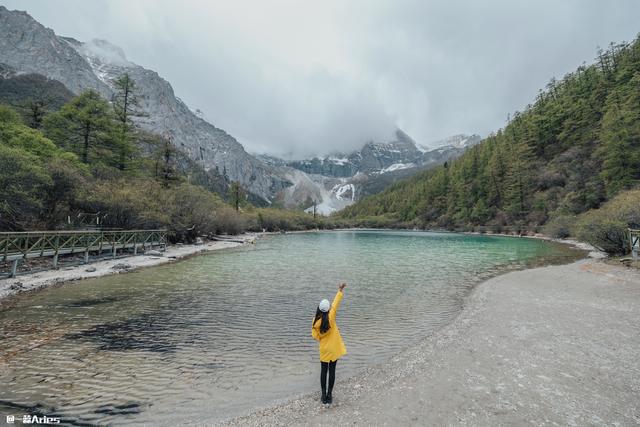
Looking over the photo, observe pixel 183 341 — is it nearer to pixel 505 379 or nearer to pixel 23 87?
pixel 505 379

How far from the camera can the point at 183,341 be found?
32.3 ft

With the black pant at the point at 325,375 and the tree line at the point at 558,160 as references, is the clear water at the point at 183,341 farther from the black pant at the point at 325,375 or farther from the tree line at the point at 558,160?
the tree line at the point at 558,160

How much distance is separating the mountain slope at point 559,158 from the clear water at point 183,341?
63783 mm

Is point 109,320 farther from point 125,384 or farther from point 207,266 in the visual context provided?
point 207,266

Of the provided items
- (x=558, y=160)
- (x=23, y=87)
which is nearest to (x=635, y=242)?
(x=558, y=160)

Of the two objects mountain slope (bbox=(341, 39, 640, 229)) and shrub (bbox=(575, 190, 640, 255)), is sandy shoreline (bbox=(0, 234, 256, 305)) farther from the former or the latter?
mountain slope (bbox=(341, 39, 640, 229))

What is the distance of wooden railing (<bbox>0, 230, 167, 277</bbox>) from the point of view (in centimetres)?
1698

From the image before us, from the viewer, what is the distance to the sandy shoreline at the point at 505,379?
5.46 metres

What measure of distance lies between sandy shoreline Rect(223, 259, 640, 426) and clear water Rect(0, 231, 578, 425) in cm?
105

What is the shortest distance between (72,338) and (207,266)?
16.3 m

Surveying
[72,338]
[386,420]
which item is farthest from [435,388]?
[72,338]

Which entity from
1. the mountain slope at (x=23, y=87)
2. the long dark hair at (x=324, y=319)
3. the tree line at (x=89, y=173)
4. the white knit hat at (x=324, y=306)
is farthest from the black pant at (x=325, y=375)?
the mountain slope at (x=23, y=87)

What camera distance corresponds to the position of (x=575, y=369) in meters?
7.15

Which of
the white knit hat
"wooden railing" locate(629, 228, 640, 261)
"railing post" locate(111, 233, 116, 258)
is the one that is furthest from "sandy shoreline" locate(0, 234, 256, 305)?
"wooden railing" locate(629, 228, 640, 261)
